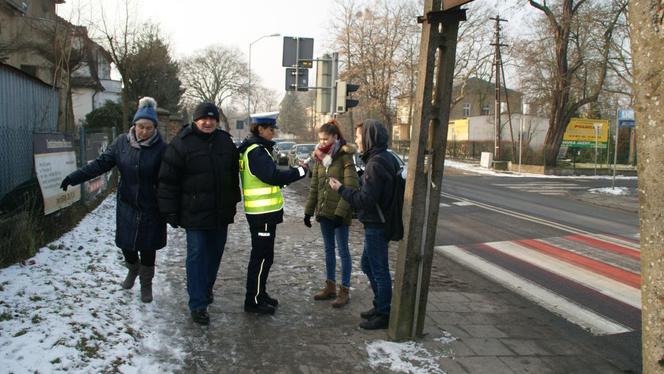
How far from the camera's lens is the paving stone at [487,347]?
431 centimetres

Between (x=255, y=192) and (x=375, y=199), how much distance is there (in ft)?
3.57

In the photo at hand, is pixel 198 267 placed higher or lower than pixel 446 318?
higher

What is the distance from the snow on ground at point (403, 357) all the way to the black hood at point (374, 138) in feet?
5.31

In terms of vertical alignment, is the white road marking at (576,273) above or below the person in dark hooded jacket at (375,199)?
below

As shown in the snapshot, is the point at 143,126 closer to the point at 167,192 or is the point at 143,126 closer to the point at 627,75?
the point at 167,192

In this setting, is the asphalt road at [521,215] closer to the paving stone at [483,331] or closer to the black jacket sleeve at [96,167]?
the paving stone at [483,331]

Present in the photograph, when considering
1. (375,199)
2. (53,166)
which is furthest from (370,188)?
(53,166)

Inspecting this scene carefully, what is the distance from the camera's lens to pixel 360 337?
14.8ft

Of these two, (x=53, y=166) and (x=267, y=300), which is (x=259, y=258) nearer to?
(x=267, y=300)

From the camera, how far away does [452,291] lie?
20.5 ft

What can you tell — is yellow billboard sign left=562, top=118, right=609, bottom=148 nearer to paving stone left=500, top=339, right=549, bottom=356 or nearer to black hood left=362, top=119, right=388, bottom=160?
paving stone left=500, top=339, right=549, bottom=356

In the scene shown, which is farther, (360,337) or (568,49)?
(568,49)

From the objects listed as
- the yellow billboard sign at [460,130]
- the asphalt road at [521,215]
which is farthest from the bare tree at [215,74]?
the asphalt road at [521,215]

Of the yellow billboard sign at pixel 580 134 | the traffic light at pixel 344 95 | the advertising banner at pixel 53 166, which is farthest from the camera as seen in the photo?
the yellow billboard sign at pixel 580 134
